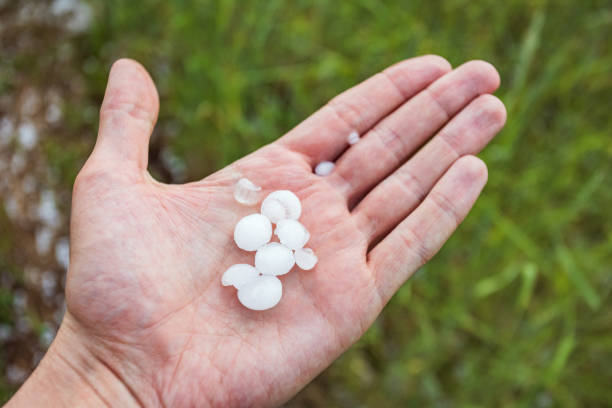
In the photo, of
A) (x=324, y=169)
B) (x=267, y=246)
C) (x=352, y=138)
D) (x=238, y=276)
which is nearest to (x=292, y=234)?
(x=267, y=246)

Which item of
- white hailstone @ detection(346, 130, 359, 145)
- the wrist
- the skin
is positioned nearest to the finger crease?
the skin

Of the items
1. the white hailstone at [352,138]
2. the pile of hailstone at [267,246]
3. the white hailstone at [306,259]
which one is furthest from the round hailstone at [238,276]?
the white hailstone at [352,138]

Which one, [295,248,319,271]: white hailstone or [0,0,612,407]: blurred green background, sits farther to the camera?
[0,0,612,407]: blurred green background

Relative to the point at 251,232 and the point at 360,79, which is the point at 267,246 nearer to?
the point at 251,232

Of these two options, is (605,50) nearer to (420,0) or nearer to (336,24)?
(420,0)

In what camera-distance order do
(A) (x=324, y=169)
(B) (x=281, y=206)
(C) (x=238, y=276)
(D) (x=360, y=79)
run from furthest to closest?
(D) (x=360, y=79) → (A) (x=324, y=169) → (B) (x=281, y=206) → (C) (x=238, y=276)

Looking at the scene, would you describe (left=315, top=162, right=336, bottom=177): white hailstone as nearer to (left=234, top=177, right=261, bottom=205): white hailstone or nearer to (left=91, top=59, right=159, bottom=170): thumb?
(left=234, top=177, right=261, bottom=205): white hailstone
